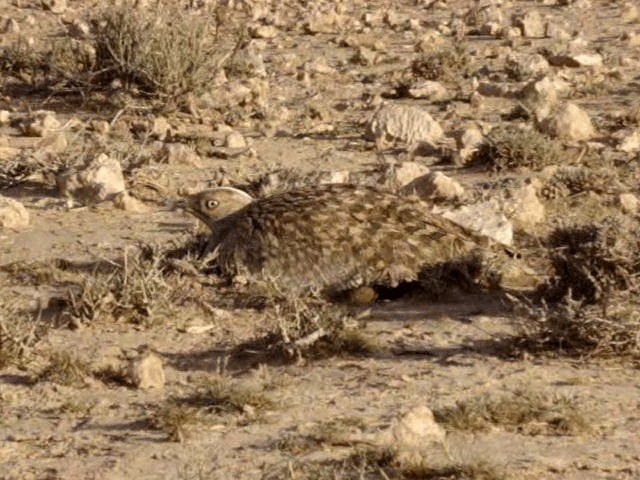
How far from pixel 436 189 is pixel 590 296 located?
7.09 feet

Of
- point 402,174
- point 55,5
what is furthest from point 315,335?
point 55,5

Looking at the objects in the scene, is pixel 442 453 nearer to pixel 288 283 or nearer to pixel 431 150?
pixel 288 283

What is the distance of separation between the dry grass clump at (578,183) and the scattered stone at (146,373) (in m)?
3.74

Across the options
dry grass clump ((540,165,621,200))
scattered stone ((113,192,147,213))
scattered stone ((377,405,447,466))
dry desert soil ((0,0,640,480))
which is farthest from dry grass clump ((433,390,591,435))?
scattered stone ((113,192,147,213))

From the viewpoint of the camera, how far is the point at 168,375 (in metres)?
6.91

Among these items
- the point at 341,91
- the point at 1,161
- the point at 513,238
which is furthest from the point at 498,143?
the point at 1,161

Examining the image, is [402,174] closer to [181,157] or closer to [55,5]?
[181,157]

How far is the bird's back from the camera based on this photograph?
779 cm

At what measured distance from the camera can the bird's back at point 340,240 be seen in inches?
307

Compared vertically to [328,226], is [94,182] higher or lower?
lower

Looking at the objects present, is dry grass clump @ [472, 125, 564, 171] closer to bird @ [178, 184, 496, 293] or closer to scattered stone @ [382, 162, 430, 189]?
scattered stone @ [382, 162, 430, 189]

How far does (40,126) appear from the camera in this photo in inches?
452

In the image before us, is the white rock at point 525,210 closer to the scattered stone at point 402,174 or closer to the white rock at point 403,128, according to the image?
the scattered stone at point 402,174

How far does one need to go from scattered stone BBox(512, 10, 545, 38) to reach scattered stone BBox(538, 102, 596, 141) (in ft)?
10.7
